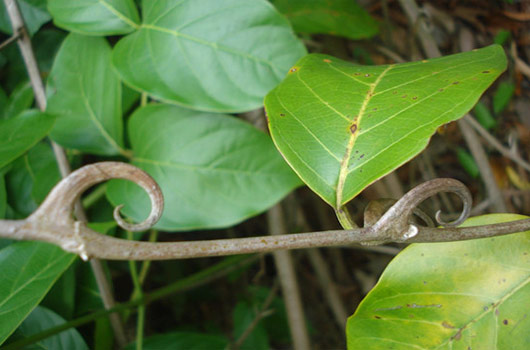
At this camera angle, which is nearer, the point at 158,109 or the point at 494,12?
the point at 158,109

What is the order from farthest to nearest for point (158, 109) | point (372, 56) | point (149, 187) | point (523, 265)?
point (372, 56)
point (158, 109)
point (523, 265)
point (149, 187)

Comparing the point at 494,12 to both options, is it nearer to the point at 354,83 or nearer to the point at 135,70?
the point at 354,83

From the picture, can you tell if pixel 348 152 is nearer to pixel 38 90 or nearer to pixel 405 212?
pixel 405 212

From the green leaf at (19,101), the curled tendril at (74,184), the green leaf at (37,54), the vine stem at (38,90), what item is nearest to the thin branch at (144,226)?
the curled tendril at (74,184)

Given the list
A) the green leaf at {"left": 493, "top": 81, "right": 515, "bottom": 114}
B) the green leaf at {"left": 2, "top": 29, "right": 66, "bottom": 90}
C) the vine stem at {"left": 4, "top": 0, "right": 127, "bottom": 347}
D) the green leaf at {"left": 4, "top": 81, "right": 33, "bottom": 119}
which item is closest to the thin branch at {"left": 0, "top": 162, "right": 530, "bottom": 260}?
the vine stem at {"left": 4, "top": 0, "right": 127, "bottom": 347}

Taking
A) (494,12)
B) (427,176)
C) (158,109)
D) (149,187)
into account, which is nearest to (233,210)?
(158,109)

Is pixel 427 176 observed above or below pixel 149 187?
below

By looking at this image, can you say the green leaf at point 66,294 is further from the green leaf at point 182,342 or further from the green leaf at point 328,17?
the green leaf at point 328,17
